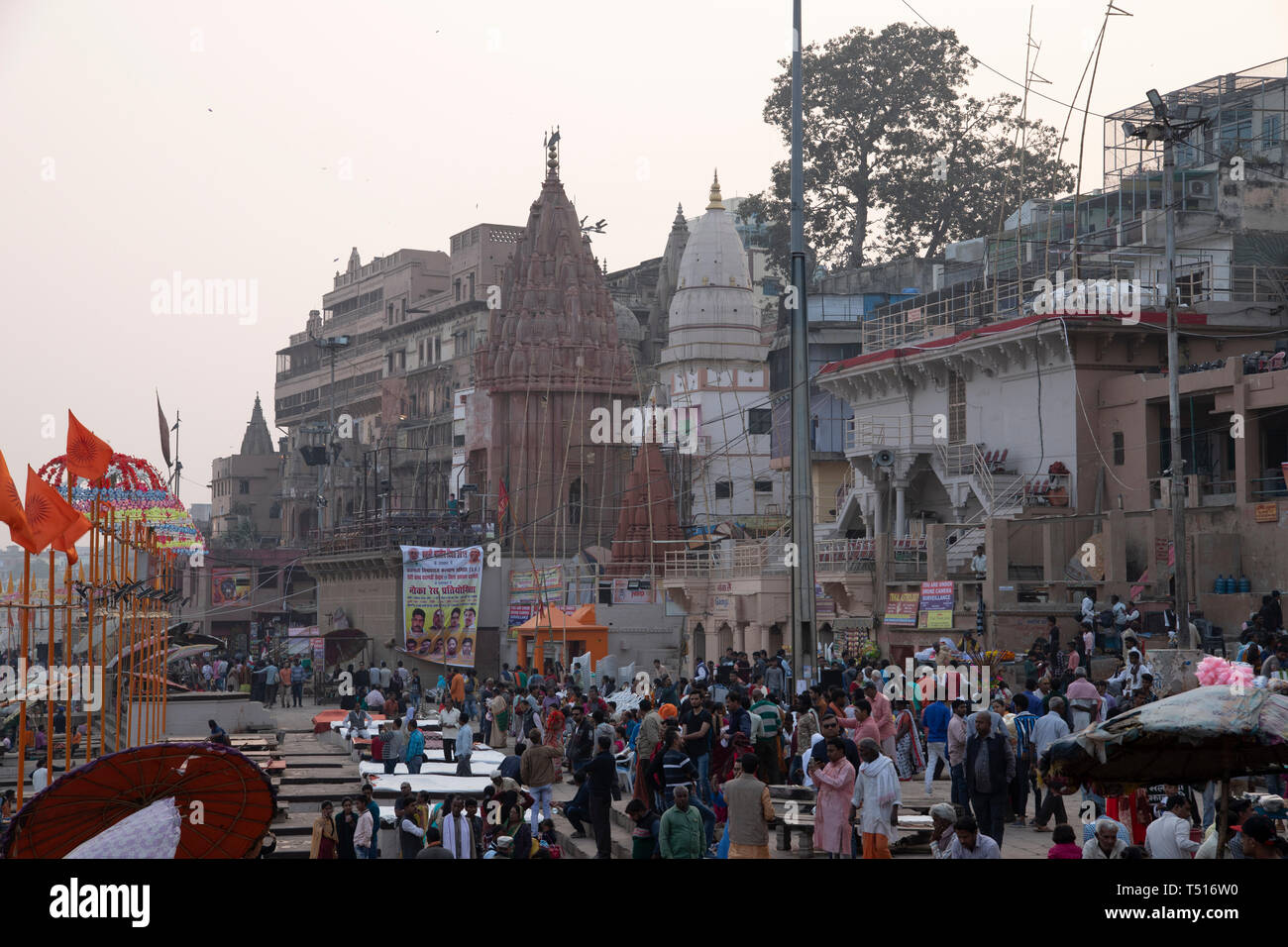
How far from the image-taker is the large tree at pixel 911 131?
177 feet

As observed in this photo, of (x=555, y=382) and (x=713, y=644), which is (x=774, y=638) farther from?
(x=555, y=382)

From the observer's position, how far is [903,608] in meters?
31.1

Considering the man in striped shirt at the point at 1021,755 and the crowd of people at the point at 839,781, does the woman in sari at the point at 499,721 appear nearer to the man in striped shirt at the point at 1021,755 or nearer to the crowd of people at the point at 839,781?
the crowd of people at the point at 839,781

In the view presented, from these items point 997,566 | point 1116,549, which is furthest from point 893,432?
point 1116,549

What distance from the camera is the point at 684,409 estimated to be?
184 feet

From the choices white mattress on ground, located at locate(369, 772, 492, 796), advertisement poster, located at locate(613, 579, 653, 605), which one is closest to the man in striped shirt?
white mattress on ground, located at locate(369, 772, 492, 796)

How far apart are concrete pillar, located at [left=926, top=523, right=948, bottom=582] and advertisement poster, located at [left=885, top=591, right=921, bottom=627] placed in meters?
0.56

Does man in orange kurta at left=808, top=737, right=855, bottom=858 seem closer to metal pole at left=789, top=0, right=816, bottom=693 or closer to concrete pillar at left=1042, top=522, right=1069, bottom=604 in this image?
metal pole at left=789, top=0, right=816, bottom=693

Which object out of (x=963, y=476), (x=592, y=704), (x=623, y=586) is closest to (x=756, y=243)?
(x=623, y=586)

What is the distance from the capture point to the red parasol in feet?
32.0

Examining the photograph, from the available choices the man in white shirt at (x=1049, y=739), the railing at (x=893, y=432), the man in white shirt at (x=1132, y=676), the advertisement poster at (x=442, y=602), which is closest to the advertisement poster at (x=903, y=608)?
the railing at (x=893, y=432)

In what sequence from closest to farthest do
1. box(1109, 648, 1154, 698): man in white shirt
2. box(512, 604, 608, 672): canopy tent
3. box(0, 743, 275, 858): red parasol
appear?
1. box(0, 743, 275, 858): red parasol
2. box(1109, 648, 1154, 698): man in white shirt
3. box(512, 604, 608, 672): canopy tent

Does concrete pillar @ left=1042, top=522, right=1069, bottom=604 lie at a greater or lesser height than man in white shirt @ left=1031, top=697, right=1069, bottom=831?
greater
